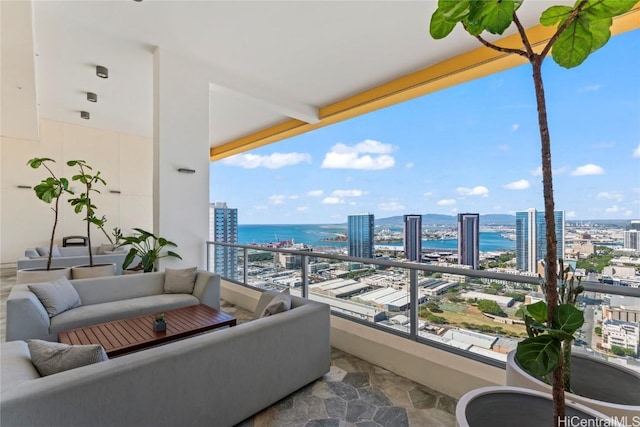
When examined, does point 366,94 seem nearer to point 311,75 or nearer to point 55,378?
point 311,75

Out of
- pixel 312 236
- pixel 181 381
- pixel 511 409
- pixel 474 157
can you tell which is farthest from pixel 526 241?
pixel 312 236

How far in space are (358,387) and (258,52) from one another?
4299mm

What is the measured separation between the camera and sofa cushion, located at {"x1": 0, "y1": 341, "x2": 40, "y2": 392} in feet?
4.45

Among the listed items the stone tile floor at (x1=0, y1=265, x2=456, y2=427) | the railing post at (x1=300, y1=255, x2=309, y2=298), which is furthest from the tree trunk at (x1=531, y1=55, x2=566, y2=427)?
the railing post at (x1=300, y1=255, x2=309, y2=298)

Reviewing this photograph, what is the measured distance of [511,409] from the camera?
41.9 inches

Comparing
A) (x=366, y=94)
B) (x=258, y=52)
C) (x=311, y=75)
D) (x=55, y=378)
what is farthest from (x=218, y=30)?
(x=55, y=378)

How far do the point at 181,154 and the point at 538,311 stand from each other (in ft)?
15.0

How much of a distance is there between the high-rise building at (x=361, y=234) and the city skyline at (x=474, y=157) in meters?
2.14

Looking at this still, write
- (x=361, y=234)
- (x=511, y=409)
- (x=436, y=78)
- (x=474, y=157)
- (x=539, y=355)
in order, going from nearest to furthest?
1. (x=539, y=355)
2. (x=511, y=409)
3. (x=436, y=78)
4. (x=361, y=234)
5. (x=474, y=157)

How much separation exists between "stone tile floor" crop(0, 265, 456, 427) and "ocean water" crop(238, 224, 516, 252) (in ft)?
4.71

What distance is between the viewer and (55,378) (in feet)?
4.41

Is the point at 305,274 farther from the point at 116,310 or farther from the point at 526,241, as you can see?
the point at 526,241

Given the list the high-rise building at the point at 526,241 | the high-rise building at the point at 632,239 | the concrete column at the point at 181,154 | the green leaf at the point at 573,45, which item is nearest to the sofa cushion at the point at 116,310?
the concrete column at the point at 181,154

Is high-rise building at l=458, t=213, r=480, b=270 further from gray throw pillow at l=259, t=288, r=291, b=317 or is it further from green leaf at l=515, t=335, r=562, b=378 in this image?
green leaf at l=515, t=335, r=562, b=378
